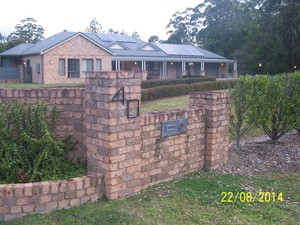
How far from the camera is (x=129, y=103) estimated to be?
14.4 feet

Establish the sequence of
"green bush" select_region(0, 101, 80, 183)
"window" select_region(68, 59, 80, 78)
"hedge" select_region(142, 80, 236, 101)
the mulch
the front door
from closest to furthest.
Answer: "green bush" select_region(0, 101, 80, 183), the mulch, "hedge" select_region(142, 80, 236, 101), "window" select_region(68, 59, 80, 78), the front door

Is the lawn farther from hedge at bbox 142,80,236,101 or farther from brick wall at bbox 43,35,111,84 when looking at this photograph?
brick wall at bbox 43,35,111,84

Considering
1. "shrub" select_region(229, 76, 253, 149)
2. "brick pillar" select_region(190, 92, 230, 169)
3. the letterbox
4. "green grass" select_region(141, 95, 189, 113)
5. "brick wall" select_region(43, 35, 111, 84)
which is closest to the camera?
the letterbox

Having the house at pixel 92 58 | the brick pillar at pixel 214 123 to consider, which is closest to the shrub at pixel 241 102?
the brick pillar at pixel 214 123

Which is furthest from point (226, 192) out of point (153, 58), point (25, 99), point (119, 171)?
point (153, 58)

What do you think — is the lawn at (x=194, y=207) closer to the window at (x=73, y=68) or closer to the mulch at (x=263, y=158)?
the mulch at (x=263, y=158)

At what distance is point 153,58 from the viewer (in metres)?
33.4

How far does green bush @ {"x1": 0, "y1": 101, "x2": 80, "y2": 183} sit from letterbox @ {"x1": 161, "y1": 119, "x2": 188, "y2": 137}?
1392mm

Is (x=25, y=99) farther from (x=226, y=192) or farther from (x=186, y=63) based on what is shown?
(x=186, y=63)

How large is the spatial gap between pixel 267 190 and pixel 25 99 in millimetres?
3663

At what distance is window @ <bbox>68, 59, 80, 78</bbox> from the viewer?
1105 inches

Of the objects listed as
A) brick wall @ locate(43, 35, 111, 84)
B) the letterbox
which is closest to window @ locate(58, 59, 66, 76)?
brick wall @ locate(43, 35, 111, 84)

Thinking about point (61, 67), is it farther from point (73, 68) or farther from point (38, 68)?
point (38, 68)

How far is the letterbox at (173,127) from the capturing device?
16.6 ft
